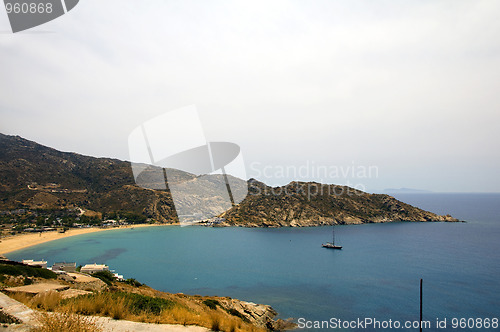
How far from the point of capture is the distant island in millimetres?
83938

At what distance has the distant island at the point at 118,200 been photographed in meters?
83.9

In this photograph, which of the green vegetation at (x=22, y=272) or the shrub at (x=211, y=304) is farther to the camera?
the shrub at (x=211, y=304)

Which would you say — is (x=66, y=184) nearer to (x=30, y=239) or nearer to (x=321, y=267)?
(x=30, y=239)

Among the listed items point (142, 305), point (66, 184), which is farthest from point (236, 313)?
point (66, 184)

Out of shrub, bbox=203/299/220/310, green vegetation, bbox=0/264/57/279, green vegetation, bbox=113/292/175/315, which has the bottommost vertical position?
shrub, bbox=203/299/220/310

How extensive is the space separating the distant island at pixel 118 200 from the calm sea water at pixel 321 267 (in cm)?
1864

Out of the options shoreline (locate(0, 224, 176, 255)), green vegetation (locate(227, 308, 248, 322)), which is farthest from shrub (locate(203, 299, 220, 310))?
shoreline (locate(0, 224, 176, 255))

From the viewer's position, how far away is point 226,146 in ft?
58.0

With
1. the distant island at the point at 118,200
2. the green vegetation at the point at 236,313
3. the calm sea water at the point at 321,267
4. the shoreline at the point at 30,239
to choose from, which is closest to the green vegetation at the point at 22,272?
the green vegetation at the point at 236,313

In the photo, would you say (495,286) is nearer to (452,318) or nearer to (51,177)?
(452,318)

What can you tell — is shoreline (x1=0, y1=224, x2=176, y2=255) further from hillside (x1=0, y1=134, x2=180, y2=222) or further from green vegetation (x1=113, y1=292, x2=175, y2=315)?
green vegetation (x1=113, y1=292, x2=175, y2=315)

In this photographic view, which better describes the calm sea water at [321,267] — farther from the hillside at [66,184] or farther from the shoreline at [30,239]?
the hillside at [66,184]

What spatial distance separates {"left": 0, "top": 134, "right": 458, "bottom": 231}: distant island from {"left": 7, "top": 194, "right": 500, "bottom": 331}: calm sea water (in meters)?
18.6
